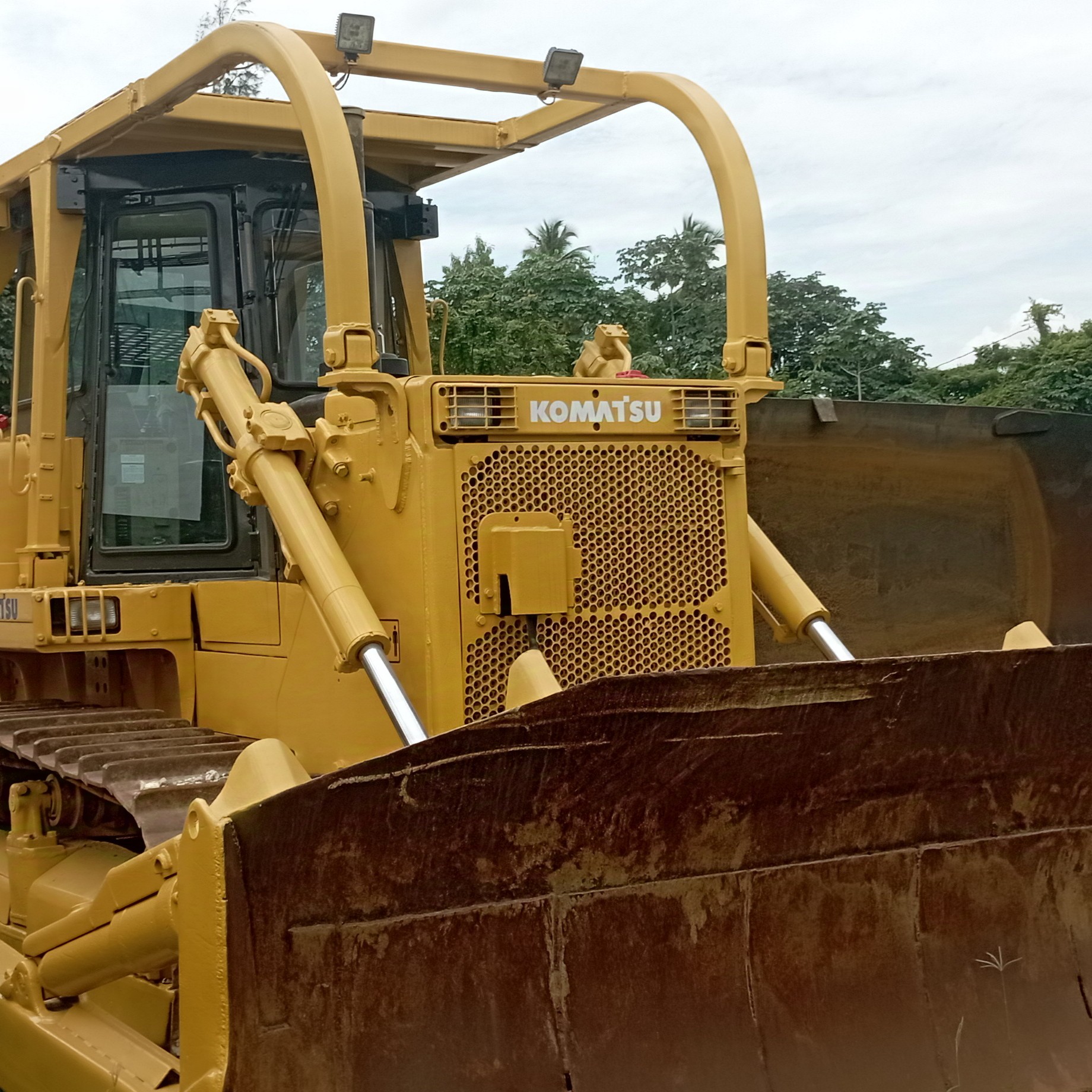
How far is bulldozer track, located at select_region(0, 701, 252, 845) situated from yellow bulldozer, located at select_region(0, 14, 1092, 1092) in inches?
0.7

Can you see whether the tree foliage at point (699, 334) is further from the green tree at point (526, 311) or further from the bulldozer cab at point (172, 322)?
Result: the bulldozer cab at point (172, 322)

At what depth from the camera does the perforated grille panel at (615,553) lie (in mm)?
3803

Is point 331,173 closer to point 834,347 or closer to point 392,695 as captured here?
point 392,695

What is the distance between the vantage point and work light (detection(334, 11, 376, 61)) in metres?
3.94

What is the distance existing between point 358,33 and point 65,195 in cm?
154

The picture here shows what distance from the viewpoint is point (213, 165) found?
16.3 ft

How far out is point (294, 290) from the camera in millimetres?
4852

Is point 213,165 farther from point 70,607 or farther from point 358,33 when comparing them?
point 70,607

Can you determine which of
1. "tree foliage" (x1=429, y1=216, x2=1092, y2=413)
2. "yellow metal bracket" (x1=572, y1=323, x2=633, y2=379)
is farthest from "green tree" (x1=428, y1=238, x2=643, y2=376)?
"yellow metal bracket" (x1=572, y1=323, x2=633, y2=379)

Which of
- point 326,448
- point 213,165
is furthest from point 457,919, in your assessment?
point 213,165

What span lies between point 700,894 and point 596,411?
1.40 meters

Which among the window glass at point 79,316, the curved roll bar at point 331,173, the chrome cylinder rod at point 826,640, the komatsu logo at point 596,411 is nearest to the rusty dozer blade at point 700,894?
the chrome cylinder rod at point 826,640

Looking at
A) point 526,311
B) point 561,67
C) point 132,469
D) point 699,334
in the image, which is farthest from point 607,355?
point 699,334

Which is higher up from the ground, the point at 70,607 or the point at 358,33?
the point at 358,33
